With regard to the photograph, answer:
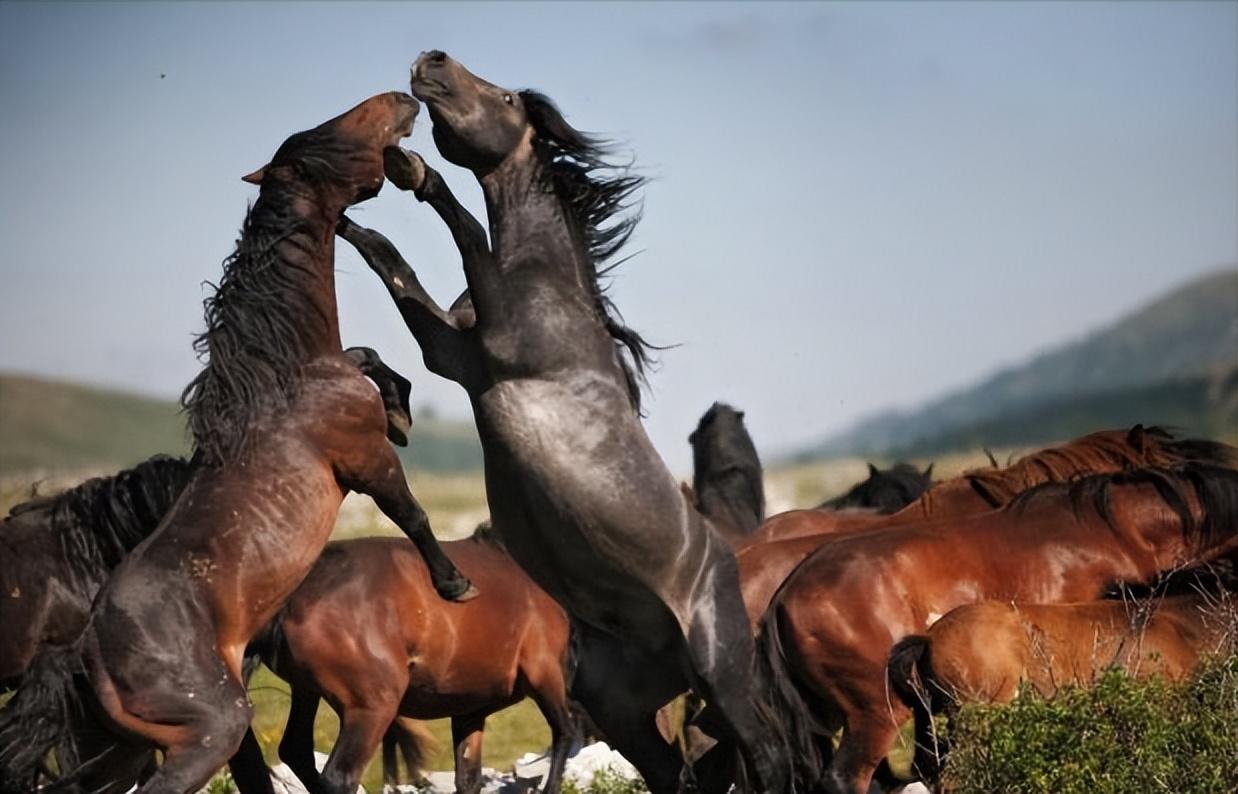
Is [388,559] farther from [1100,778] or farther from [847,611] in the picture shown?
[1100,778]

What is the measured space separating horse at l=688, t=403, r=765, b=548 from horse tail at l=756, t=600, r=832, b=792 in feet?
12.5

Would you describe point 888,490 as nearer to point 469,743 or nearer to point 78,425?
point 469,743

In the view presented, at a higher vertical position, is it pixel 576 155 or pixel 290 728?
pixel 576 155

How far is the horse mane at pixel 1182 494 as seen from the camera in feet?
29.9

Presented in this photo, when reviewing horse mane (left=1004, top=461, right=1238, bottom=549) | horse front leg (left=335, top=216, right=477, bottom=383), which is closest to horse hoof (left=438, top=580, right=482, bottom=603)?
A: horse front leg (left=335, top=216, right=477, bottom=383)

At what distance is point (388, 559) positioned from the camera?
1081cm

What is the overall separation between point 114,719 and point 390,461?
4.76 ft

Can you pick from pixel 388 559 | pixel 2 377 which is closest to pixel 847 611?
pixel 388 559

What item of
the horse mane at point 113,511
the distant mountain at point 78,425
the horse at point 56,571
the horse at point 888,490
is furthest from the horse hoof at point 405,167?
the distant mountain at point 78,425

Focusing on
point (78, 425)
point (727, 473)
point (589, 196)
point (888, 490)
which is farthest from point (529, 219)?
point (78, 425)

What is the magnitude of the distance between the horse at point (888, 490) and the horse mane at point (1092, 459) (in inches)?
80.0

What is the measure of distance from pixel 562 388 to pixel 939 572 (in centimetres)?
220

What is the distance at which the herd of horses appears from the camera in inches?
282

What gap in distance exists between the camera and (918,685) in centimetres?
816
